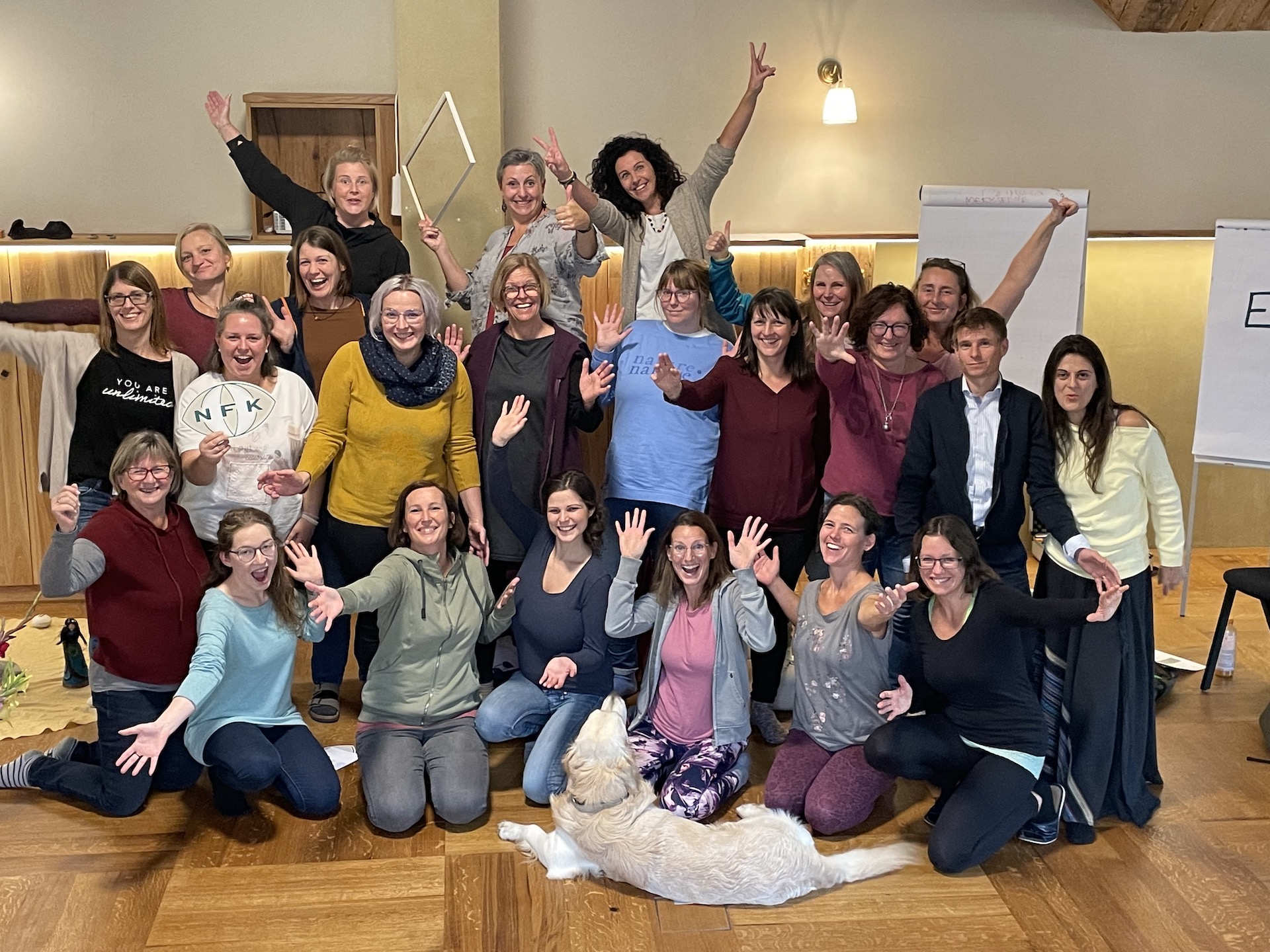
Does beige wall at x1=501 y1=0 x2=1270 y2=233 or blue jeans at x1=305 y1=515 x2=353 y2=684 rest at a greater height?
beige wall at x1=501 y1=0 x2=1270 y2=233

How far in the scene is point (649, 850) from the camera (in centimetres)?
326

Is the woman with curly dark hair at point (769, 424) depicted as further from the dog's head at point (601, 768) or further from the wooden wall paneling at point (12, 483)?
the wooden wall paneling at point (12, 483)

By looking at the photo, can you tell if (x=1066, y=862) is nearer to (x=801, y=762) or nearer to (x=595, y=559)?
(x=801, y=762)

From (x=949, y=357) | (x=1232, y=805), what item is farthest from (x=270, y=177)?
(x=1232, y=805)

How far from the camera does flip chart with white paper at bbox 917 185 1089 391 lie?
5.49m

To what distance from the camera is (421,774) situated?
371cm

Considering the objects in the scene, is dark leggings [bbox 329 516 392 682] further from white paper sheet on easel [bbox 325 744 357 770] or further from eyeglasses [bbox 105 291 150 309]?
eyeglasses [bbox 105 291 150 309]

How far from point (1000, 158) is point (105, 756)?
4829 mm

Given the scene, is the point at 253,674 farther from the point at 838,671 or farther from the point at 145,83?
the point at 145,83

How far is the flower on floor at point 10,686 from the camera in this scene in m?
4.46

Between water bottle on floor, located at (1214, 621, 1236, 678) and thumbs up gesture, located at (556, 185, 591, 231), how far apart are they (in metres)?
2.88

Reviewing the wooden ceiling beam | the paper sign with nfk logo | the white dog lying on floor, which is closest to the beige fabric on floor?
the paper sign with nfk logo

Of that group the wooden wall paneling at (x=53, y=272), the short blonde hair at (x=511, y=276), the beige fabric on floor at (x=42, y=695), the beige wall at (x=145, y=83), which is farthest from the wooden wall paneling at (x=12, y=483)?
the short blonde hair at (x=511, y=276)

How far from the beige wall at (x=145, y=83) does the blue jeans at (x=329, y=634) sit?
7.75 ft
